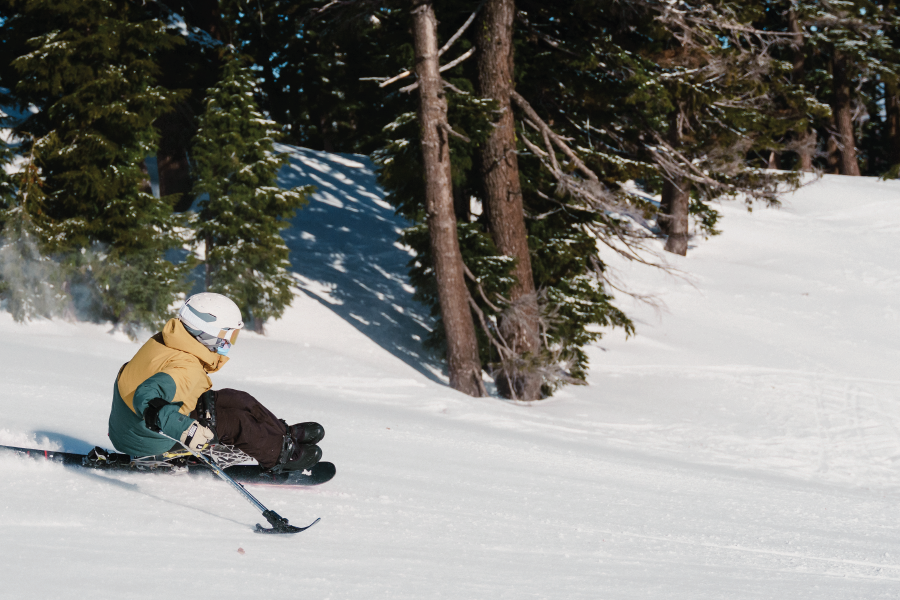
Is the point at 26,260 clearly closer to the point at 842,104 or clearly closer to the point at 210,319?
the point at 210,319

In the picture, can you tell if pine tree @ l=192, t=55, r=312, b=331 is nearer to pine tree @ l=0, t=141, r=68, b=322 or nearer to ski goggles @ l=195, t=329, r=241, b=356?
pine tree @ l=0, t=141, r=68, b=322

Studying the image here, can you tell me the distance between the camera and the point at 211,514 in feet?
12.3

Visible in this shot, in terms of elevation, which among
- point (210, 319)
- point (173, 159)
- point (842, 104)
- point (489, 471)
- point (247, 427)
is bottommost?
point (489, 471)

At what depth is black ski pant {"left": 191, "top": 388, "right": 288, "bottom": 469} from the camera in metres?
4.04

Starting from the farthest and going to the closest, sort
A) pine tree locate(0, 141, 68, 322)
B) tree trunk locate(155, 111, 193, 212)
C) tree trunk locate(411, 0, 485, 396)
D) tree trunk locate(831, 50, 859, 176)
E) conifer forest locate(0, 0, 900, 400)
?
tree trunk locate(831, 50, 859, 176) → tree trunk locate(155, 111, 193, 212) → tree trunk locate(411, 0, 485, 396) → conifer forest locate(0, 0, 900, 400) → pine tree locate(0, 141, 68, 322)

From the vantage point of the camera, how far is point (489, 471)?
18.8 feet

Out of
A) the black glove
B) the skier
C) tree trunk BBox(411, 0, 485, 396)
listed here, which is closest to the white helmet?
the skier

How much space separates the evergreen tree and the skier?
598 cm

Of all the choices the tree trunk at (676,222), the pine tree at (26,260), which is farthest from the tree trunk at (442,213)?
the tree trunk at (676,222)

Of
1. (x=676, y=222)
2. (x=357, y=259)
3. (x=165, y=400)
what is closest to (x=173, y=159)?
(x=357, y=259)

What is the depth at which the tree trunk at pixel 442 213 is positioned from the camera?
378 inches

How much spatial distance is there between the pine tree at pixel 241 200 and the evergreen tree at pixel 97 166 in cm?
80

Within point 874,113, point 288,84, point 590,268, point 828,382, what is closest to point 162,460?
point 590,268

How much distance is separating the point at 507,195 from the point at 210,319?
7.58 metres
